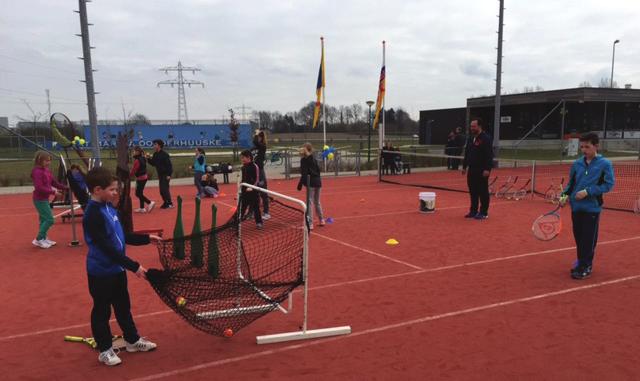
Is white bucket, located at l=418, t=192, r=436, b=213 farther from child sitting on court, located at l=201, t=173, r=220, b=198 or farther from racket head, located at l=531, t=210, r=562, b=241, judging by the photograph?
child sitting on court, located at l=201, t=173, r=220, b=198

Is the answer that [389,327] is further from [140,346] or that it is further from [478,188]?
[478,188]

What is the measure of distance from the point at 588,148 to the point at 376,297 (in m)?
3.36

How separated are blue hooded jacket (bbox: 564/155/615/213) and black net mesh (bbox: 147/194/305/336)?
3.72 meters

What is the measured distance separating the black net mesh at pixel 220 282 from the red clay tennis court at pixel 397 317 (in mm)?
279

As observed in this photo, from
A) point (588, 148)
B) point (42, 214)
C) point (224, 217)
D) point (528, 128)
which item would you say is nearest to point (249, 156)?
point (224, 217)

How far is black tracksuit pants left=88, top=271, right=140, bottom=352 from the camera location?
3.91 meters

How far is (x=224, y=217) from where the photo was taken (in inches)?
463

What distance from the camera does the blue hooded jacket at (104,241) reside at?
12.1ft

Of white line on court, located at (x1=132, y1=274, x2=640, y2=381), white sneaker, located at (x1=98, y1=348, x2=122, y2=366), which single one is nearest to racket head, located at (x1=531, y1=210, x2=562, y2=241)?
white line on court, located at (x1=132, y1=274, x2=640, y2=381)

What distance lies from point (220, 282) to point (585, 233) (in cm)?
481

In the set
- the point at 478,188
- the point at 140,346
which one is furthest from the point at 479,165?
Result: the point at 140,346

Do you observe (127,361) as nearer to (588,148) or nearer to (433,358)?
(433,358)

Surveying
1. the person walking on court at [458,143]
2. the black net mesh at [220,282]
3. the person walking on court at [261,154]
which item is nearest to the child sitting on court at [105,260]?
the black net mesh at [220,282]

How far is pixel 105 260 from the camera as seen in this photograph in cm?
384
